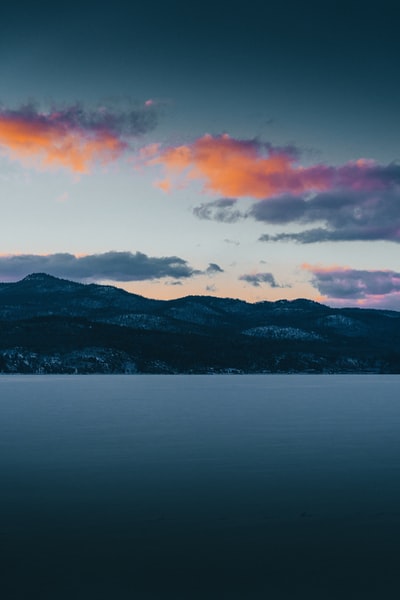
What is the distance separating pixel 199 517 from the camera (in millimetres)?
33625

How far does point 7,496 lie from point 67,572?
15548 mm

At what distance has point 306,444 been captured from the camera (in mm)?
65375

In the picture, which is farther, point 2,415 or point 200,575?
point 2,415

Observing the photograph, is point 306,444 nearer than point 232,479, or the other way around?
point 232,479

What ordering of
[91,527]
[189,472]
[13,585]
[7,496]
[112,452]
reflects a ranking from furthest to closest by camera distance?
[112,452], [189,472], [7,496], [91,527], [13,585]

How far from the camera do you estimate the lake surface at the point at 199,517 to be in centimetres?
2344

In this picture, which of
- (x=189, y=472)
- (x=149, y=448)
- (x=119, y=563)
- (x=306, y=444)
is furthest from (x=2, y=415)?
(x=119, y=563)

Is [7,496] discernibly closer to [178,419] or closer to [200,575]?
[200,575]

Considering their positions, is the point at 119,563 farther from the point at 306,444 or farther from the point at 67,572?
the point at 306,444

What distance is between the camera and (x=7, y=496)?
3850cm

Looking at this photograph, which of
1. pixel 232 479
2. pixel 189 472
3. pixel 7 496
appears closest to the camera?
pixel 7 496

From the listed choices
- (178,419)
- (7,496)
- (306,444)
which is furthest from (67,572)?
(178,419)

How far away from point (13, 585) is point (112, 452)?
36.2m

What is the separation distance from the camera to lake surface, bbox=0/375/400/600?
23438 millimetres
